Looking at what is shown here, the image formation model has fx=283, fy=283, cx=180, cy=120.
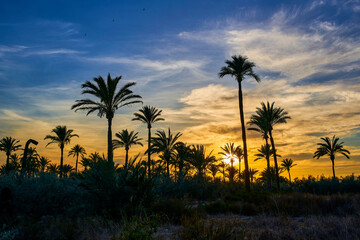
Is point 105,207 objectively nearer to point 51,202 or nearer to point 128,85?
point 51,202

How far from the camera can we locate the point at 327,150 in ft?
154

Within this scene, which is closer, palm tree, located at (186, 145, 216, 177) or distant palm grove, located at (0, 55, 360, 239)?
distant palm grove, located at (0, 55, 360, 239)

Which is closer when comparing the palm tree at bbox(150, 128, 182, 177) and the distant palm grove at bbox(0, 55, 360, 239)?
the distant palm grove at bbox(0, 55, 360, 239)

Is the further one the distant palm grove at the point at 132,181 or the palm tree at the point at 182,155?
the palm tree at the point at 182,155

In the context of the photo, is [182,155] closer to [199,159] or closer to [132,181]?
[199,159]

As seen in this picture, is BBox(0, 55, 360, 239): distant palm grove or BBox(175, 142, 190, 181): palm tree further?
BBox(175, 142, 190, 181): palm tree

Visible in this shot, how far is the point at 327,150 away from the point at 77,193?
45.7 meters

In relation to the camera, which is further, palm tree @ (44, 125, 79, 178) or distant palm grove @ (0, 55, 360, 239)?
palm tree @ (44, 125, 79, 178)

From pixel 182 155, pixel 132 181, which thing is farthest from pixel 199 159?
pixel 132 181

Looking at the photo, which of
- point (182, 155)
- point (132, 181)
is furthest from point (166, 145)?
point (132, 181)

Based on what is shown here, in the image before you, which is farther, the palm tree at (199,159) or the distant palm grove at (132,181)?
the palm tree at (199,159)

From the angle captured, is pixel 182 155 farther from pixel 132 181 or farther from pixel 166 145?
pixel 132 181

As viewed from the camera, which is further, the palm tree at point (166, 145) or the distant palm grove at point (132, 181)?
the palm tree at point (166, 145)

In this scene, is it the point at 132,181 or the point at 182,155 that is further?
the point at 182,155
